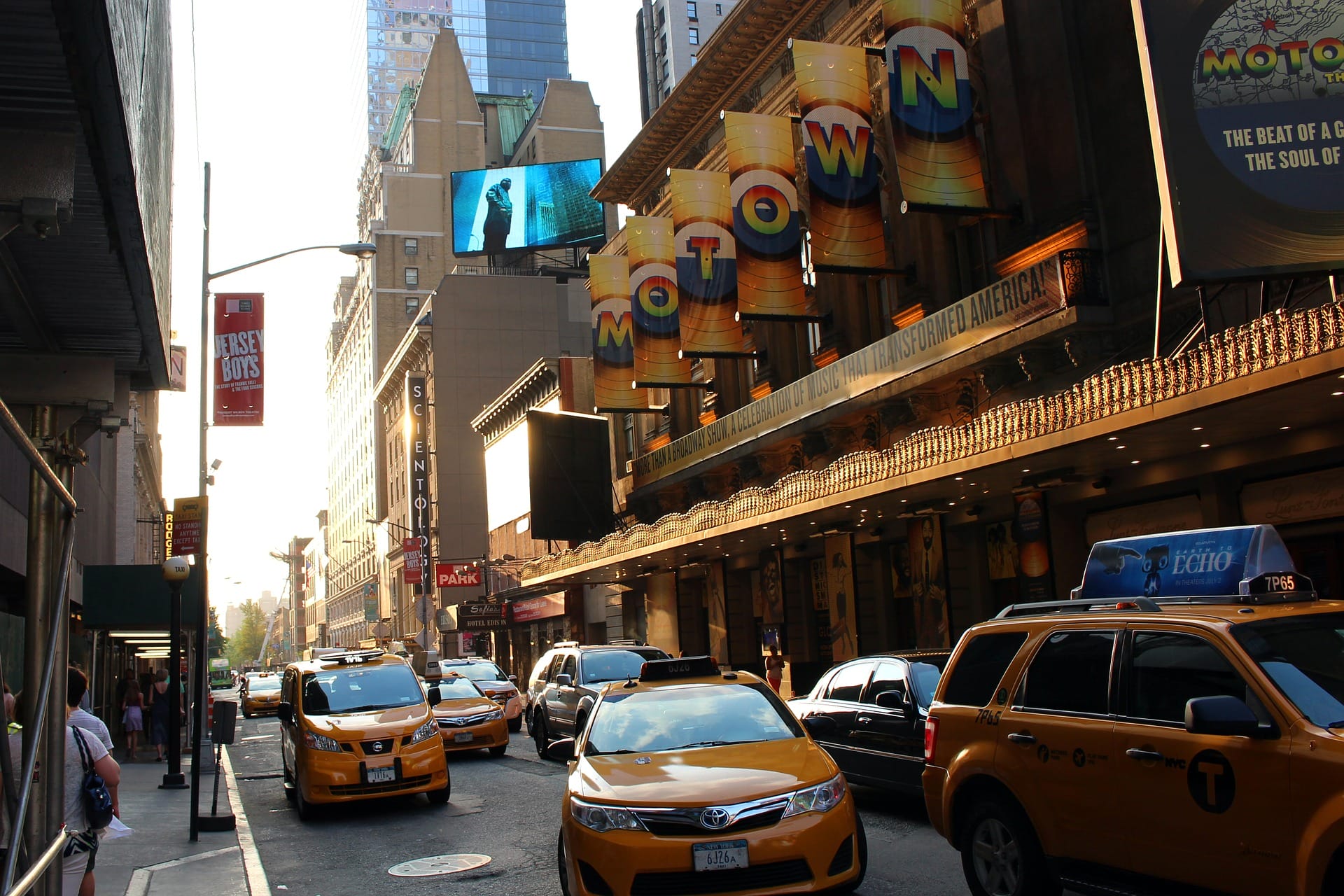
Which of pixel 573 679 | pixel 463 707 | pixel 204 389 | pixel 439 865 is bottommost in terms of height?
pixel 439 865

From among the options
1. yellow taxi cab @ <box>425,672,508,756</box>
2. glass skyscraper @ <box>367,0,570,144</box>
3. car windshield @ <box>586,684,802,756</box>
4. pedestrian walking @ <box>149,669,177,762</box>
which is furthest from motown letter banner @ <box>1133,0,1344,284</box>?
glass skyscraper @ <box>367,0,570,144</box>

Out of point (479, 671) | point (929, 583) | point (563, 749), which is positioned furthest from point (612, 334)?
point (563, 749)

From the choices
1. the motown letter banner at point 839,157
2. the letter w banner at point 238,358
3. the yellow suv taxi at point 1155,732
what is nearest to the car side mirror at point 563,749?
the yellow suv taxi at point 1155,732

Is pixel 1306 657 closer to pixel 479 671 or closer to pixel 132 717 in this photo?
pixel 479 671

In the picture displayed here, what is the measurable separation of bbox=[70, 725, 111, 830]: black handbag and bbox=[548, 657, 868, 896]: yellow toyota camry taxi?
9.64 ft

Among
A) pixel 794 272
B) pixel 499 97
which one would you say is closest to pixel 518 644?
pixel 794 272

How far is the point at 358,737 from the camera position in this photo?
46.9ft

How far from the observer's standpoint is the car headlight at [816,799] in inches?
287

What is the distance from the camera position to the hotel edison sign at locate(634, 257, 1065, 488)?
2192 cm

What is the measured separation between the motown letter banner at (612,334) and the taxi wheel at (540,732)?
59.5 feet

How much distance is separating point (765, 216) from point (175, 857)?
2152 centimetres

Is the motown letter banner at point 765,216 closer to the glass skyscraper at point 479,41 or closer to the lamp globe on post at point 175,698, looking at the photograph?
the lamp globe on post at point 175,698

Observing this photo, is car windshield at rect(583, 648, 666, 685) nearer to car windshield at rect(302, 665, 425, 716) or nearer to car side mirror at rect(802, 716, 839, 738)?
car windshield at rect(302, 665, 425, 716)

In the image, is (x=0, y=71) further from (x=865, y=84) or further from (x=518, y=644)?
(x=518, y=644)
